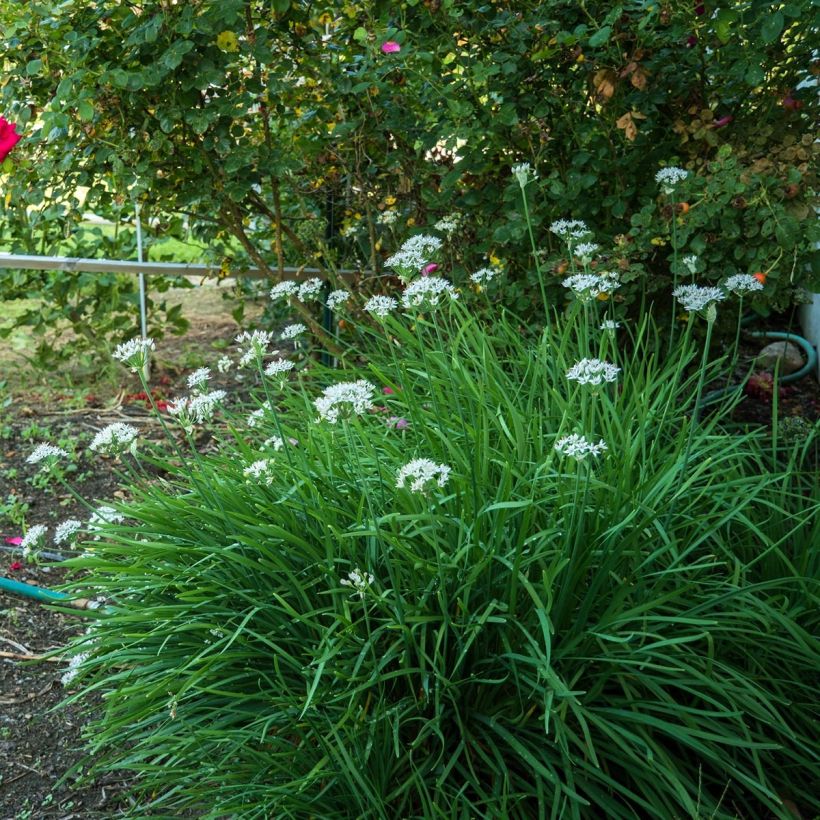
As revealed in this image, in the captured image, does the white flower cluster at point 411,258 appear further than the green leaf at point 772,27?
No

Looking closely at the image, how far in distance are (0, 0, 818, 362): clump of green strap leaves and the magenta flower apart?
75 millimetres

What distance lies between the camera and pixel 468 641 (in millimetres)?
1854

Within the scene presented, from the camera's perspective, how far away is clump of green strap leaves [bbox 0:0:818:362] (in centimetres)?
306

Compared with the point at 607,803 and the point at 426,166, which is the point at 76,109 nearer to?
the point at 426,166

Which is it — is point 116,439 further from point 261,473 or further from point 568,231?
point 568,231

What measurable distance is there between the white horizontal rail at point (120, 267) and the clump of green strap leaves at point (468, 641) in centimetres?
219

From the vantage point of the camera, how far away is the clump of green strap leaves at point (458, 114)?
3.06 m

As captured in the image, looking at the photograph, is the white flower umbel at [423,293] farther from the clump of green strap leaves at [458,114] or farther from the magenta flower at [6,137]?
the magenta flower at [6,137]

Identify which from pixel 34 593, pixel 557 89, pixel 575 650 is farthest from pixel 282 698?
pixel 557 89

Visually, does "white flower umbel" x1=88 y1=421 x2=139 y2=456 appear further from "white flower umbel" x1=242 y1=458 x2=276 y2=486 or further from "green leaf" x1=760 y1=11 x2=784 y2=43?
"green leaf" x1=760 y1=11 x2=784 y2=43

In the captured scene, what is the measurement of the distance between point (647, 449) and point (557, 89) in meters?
1.52

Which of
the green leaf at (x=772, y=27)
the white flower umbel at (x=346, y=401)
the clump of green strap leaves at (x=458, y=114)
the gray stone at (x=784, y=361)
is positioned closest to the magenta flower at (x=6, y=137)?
the clump of green strap leaves at (x=458, y=114)

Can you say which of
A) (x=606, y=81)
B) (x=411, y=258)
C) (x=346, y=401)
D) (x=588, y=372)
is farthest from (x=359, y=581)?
(x=606, y=81)

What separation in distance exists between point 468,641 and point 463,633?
0.28ft
